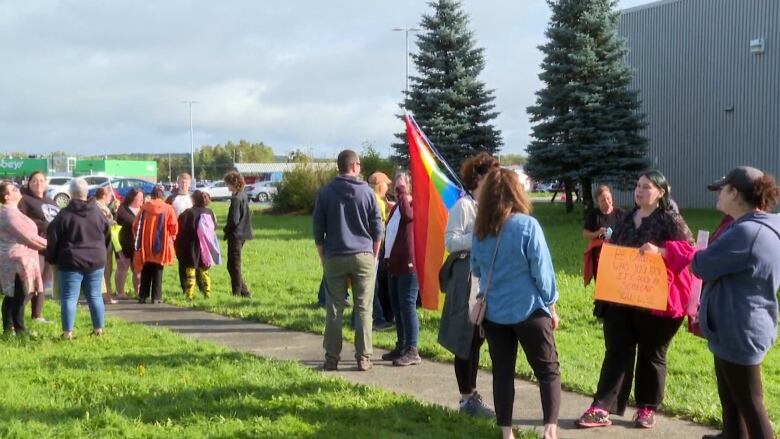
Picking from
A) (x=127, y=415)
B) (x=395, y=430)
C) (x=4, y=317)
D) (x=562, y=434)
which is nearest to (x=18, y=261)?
(x=4, y=317)

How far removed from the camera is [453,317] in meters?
6.09

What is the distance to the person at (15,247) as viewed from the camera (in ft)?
29.5

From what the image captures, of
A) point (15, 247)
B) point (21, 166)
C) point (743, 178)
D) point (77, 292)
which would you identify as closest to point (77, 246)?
point (77, 292)

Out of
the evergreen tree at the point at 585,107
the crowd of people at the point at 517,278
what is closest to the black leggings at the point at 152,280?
the crowd of people at the point at 517,278

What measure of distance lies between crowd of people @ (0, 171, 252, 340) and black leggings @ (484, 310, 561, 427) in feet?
17.3

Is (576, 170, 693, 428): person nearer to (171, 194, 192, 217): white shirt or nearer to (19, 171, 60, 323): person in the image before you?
(19, 171, 60, 323): person

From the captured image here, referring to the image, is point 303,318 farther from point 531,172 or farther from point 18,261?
point 531,172


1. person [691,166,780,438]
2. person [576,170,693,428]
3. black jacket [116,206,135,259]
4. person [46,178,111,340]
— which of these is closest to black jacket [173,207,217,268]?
black jacket [116,206,135,259]

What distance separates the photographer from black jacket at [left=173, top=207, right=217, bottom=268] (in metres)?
12.2

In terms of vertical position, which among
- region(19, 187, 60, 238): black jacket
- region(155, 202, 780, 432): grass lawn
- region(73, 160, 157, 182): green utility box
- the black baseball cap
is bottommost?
region(155, 202, 780, 432): grass lawn

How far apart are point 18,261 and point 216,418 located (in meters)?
4.10

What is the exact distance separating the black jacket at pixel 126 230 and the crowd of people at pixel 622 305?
612 cm

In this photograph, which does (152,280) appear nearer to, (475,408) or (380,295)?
(380,295)

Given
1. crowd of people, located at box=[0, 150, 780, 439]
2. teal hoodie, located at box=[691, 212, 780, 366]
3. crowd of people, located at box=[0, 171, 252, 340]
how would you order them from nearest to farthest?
teal hoodie, located at box=[691, 212, 780, 366] < crowd of people, located at box=[0, 150, 780, 439] < crowd of people, located at box=[0, 171, 252, 340]
